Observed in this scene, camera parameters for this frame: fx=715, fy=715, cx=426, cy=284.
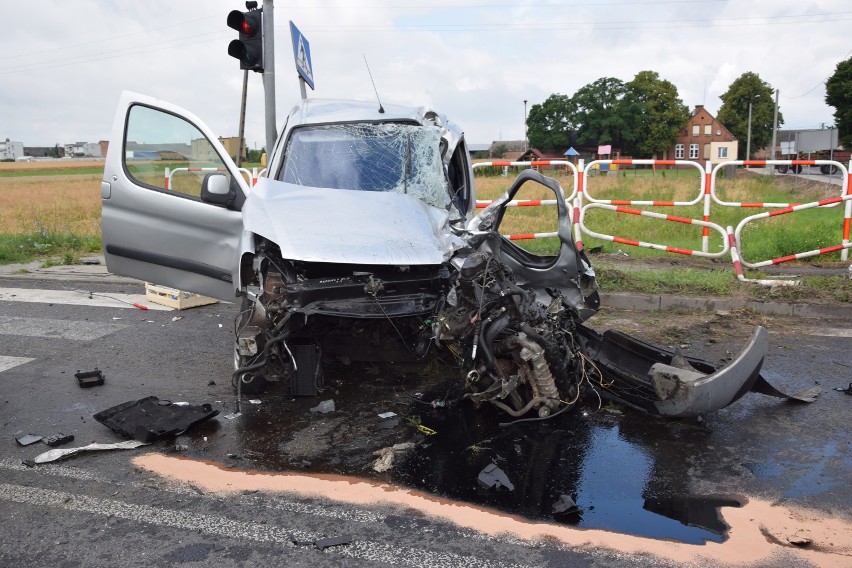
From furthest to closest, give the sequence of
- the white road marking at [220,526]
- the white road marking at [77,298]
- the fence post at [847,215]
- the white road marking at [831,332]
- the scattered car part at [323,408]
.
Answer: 1. the fence post at [847,215]
2. the white road marking at [77,298]
3. the white road marking at [831,332]
4. the scattered car part at [323,408]
5. the white road marking at [220,526]

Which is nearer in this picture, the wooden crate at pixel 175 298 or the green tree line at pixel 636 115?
the wooden crate at pixel 175 298

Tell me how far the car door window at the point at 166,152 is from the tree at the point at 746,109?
92.8 meters

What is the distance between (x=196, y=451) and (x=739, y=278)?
283 inches

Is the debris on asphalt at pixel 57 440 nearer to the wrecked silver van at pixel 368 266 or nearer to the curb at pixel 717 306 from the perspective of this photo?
the wrecked silver van at pixel 368 266

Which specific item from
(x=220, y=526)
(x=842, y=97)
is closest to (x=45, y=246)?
(x=220, y=526)

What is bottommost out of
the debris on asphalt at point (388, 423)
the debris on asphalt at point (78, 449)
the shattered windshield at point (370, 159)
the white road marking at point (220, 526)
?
the white road marking at point (220, 526)

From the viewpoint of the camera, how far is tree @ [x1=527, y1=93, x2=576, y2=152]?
9019cm

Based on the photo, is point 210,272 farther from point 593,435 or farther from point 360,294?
point 593,435

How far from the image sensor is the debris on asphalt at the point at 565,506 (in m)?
3.67

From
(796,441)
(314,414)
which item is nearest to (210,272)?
(314,414)

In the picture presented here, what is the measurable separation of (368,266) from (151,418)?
71.3 inches

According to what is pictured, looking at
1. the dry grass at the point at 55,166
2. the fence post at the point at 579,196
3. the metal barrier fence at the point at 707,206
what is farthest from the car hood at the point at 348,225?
the dry grass at the point at 55,166

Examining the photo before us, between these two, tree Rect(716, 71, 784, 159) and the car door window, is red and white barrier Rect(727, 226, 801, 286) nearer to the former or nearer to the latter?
the car door window

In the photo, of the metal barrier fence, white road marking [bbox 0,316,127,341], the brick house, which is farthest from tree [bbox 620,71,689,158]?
white road marking [bbox 0,316,127,341]
